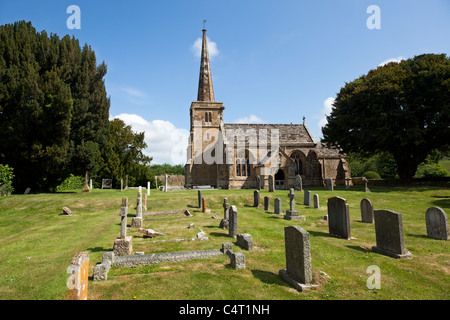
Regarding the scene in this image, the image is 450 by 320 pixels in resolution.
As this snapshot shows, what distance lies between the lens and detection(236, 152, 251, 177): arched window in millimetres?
31484

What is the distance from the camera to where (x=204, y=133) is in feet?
117

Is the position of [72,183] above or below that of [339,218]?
above

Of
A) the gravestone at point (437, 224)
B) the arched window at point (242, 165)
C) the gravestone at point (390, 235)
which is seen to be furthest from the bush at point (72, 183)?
the gravestone at point (437, 224)

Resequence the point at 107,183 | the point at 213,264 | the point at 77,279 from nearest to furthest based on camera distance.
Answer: the point at 77,279
the point at 213,264
the point at 107,183

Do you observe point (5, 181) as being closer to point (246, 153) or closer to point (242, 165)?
point (242, 165)

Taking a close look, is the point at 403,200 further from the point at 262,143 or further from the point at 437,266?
the point at 262,143

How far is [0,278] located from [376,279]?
339 inches

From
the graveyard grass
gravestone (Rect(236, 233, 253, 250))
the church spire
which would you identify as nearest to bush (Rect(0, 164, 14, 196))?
the graveyard grass

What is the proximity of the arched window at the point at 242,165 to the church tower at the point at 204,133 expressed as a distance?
3.03 metres

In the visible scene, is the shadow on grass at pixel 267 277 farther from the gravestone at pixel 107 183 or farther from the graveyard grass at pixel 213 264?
the gravestone at pixel 107 183

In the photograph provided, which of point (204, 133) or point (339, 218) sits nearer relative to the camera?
point (339, 218)

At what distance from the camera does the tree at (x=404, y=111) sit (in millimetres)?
22777

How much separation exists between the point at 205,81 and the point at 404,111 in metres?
26.5

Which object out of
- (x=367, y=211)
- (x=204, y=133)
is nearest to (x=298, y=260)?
(x=367, y=211)
